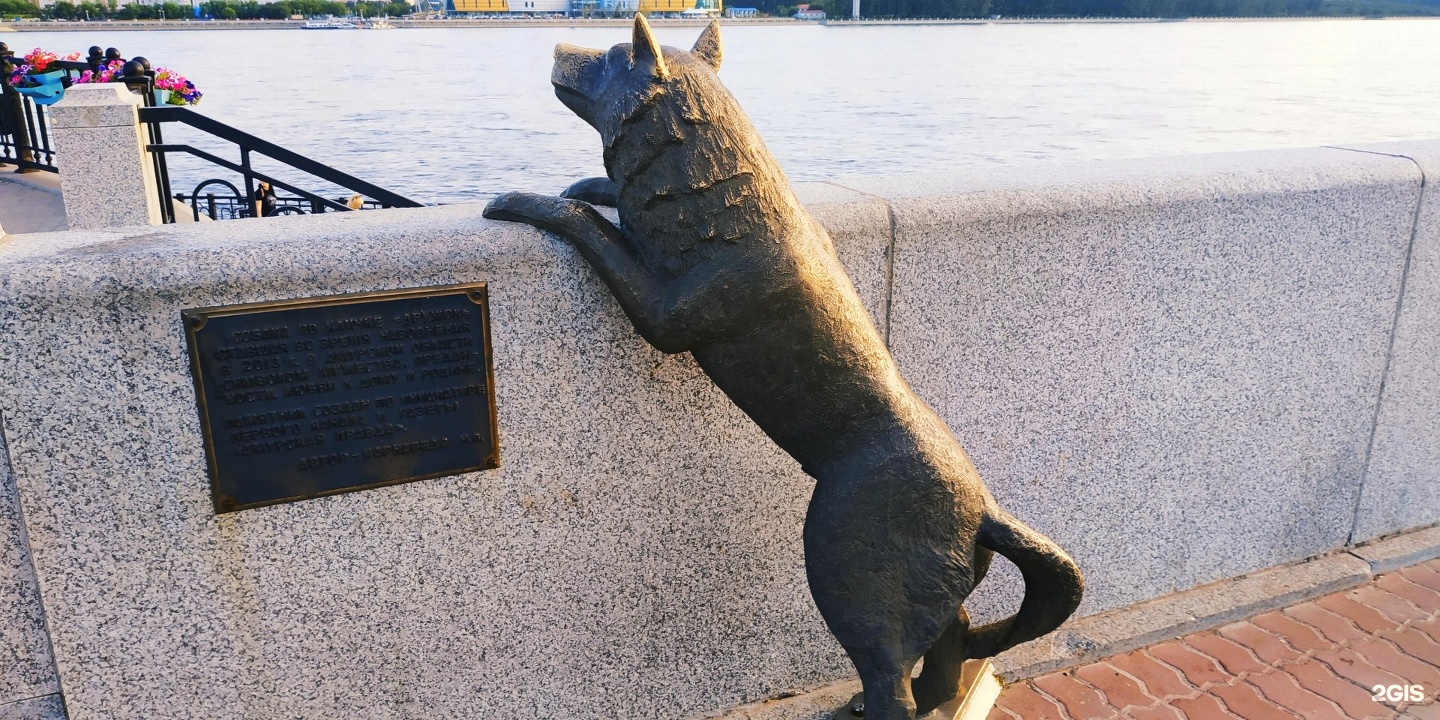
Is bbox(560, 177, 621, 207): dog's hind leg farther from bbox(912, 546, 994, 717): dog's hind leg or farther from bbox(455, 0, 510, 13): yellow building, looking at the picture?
bbox(455, 0, 510, 13): yellow building

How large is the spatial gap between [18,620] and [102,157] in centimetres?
631

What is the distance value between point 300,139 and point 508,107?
10155 millimetres

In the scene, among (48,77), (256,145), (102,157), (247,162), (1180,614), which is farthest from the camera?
(48,77)

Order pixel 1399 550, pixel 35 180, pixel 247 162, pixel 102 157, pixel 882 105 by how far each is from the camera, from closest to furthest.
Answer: pixel 1399 550 < pixel 247 162 < pixel 102 157 < pixel 35 180 < pixel 882 105

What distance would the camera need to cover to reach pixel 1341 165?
3.53 metres

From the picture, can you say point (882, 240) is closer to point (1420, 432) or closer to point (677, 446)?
point (677, 446)

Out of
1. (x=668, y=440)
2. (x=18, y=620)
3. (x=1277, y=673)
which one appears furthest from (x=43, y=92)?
(x=1277, y=673)

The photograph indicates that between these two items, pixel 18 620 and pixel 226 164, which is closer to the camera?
pixel 18 620

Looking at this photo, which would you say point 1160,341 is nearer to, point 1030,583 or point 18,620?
point 1030,583

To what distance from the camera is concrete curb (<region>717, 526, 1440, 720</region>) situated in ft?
10.5


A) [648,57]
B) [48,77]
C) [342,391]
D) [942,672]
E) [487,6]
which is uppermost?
[487,6]

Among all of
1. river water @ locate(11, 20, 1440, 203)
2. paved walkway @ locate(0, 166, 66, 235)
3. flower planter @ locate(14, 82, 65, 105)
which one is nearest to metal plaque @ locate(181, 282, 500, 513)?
river water @ locate(11, 20, 1440, 203)

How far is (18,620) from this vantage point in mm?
2260

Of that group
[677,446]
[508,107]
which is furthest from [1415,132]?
[508,107]
